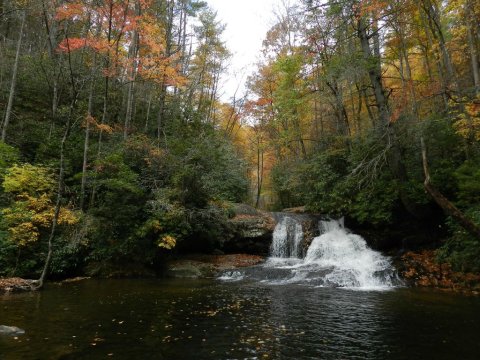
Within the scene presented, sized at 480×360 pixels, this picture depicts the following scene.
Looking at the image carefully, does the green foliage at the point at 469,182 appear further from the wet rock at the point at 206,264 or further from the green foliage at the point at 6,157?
the green foliage at the point at 6,157

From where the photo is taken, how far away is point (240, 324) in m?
6.52

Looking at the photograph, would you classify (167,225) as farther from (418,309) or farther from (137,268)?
(418,309)

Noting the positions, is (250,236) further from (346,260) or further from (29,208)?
(29,208)

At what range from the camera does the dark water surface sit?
5.05 meters

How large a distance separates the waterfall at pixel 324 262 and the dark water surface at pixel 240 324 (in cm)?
145

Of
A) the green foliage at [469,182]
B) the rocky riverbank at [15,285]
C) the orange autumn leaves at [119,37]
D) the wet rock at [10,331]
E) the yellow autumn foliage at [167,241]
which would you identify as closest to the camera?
the wet rock at [10,331]

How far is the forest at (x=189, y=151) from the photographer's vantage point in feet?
36.3

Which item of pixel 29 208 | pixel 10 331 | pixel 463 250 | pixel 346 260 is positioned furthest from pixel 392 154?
pixel 29 208

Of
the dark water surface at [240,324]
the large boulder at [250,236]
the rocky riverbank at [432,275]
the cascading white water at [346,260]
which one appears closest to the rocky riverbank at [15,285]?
the dark water surface at [240,324]

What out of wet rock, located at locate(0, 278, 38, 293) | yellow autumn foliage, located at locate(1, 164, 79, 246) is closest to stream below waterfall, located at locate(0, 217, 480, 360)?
wet rock, located at locate(0, 278, 38, 293)

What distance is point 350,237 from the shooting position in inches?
618

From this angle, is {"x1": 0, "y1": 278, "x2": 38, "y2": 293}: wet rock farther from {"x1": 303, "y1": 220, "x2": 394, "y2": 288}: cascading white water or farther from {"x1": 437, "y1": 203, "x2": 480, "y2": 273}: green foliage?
{"x1": 437, "y1": 203, "x2": 480, "y2": 273}: green foliage

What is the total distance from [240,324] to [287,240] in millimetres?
10050

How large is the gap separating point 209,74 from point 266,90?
482 centimetres
